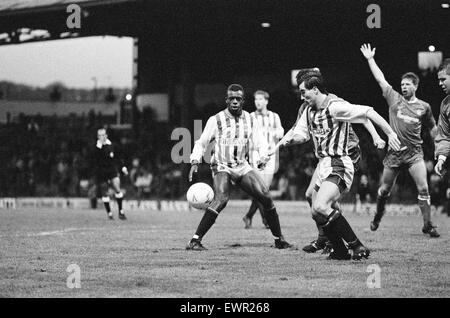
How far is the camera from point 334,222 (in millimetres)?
9734

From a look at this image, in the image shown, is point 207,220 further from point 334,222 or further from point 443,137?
point 443,137

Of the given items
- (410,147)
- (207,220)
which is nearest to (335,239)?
(207,220)

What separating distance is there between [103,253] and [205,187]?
196 centimetres

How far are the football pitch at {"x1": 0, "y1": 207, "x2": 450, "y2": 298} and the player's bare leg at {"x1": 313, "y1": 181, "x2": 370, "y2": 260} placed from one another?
0.22m

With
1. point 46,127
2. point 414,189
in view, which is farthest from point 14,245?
point 46,127

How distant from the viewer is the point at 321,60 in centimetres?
3241

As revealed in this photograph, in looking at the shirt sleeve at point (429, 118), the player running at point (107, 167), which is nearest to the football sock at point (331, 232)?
the shirt sleeve at point (429, 118)

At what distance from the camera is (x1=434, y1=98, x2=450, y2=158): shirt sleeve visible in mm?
10977

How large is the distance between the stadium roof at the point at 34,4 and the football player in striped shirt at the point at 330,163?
60.3 feet

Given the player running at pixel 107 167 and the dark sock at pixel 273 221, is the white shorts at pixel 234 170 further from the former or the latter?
the player running at pixel 107 167

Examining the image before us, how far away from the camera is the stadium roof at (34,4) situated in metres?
27.4

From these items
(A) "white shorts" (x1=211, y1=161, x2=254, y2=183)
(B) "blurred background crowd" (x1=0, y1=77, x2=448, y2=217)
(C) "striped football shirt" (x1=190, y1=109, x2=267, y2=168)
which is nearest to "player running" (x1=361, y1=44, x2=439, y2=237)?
(C) "striped football shirt" (x1=190, y1=109, x2=267, y2=168)

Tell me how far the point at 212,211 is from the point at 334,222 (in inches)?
84.6
